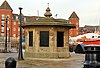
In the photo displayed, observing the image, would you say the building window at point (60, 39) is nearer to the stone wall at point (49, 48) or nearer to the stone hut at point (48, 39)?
the stone hut at point (48, 39)

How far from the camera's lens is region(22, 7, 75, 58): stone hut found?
28.4 m

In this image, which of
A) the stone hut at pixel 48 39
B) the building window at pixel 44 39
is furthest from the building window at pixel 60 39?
the building window at pixel 44 39

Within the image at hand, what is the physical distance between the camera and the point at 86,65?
10016mm

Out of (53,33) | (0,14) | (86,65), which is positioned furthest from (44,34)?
(0,14)

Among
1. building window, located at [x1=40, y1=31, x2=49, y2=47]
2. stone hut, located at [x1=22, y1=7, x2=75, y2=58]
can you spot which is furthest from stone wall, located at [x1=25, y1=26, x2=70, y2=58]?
building window, located at [x1=40, y1=31, x2=49, y2=47]

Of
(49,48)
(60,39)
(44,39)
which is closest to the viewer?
(49,48)

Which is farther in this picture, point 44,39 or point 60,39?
point 60,39

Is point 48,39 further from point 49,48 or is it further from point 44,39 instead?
point 49,48

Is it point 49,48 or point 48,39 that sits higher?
point 48,39

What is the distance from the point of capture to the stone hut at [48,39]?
2838 centimetres

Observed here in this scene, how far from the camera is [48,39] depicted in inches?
1121

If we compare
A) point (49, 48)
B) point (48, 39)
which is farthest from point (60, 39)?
point (49, 48)

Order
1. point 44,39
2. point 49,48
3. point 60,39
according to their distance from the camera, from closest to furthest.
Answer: point 49,48, point 44,39, point 60,39

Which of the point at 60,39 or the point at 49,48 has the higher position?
the point at 60,39
